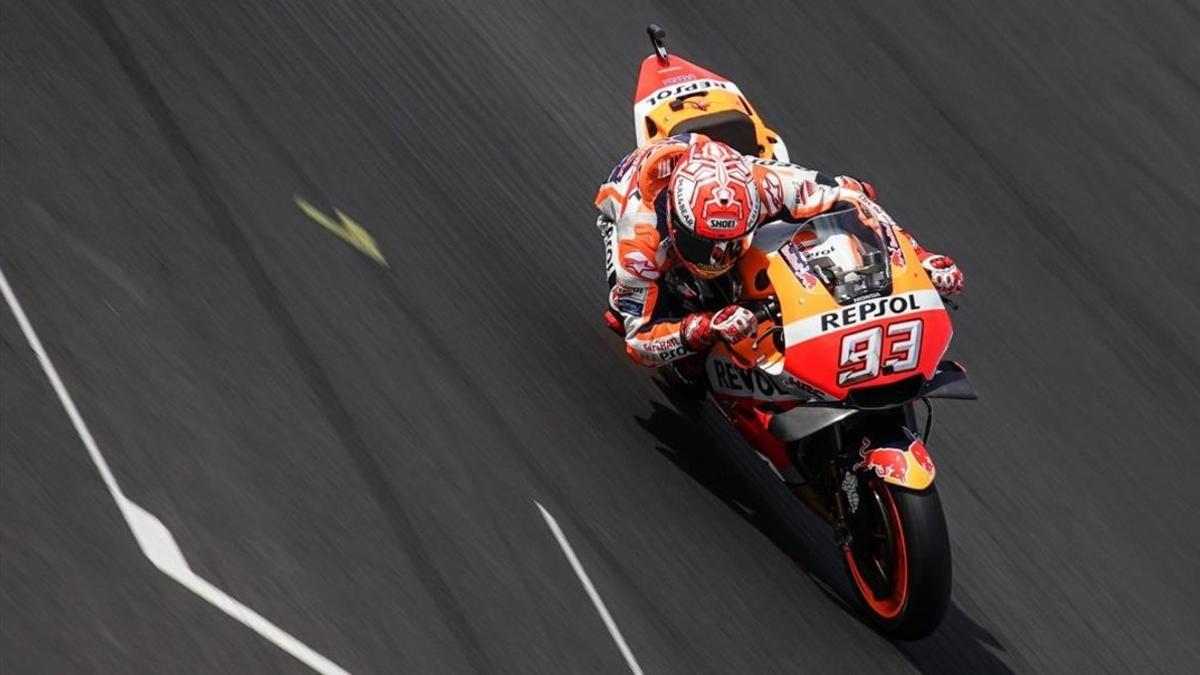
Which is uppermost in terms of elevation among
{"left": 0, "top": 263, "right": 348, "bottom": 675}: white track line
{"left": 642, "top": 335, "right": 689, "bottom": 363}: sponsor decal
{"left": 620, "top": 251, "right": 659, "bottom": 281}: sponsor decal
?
{"left": 0, "top": 263, "right": 348, "bottom": 675}: white track line

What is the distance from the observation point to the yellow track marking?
9.19 meters

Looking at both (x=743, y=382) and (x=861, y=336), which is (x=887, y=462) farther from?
(x=743, y=382)

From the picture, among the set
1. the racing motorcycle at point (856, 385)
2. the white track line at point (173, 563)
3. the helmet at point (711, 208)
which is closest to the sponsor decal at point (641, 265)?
the racing motorcycle at point (856, 385)

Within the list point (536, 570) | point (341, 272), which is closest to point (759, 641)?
point (536, 570)

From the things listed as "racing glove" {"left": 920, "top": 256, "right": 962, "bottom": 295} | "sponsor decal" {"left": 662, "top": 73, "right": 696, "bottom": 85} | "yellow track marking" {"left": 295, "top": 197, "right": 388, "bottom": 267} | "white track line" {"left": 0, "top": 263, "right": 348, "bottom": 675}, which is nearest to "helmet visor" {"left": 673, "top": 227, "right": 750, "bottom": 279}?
"racing glove" {"left": 920, "top": 256, "right": 962, "bottom": 295}

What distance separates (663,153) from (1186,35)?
6413 mm

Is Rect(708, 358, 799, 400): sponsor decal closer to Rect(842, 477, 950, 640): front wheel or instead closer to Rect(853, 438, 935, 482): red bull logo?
Rect(853, 438, 935, 482): red bull logo

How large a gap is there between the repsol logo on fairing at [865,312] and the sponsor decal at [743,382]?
418 mm

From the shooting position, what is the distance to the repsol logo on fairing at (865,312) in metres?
7.28

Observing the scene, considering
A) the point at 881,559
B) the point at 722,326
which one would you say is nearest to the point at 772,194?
the point at 722,326

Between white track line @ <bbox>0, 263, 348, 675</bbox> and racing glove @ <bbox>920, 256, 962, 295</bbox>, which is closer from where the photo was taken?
white track line @ <bbox>0, 263, 348, 675</bbox>

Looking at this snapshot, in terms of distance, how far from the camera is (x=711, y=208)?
7.45 meters

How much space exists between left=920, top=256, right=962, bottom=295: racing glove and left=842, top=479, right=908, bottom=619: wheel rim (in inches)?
42.9

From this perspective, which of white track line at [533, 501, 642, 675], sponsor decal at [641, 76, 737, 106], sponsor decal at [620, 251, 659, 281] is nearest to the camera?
white track line at [533, 501, 642, 675]
